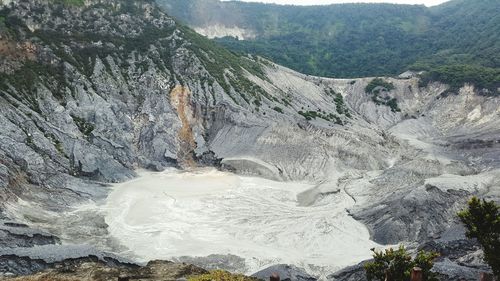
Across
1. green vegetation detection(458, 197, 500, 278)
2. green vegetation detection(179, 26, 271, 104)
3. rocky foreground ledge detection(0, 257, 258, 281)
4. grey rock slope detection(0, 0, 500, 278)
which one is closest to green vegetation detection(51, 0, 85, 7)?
grey rock slope detection(0, 0, 500, 278)

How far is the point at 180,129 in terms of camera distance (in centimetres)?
8312

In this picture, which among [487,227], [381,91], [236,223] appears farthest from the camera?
[381,91]

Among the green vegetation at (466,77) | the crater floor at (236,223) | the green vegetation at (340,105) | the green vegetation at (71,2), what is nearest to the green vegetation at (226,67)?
the green vegetation at (340,105)

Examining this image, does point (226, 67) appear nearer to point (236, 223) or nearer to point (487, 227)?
point (236, 223)

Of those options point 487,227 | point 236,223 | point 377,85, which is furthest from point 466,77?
point 487,227

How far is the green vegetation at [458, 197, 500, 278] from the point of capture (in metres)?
23.8

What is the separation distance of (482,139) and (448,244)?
47811mm

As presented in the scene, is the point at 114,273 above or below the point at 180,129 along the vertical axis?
below

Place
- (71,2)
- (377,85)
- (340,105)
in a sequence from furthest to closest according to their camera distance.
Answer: (377,85)
(340,105)
(71,2)

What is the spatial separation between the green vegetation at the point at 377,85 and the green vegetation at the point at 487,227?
329ft

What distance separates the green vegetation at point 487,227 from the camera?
23.8m

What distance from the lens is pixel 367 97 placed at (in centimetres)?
12081

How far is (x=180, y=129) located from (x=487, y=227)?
63.6m

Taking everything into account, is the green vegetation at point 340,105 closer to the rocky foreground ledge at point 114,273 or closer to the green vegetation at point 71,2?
the green vegetation at point 71,2
